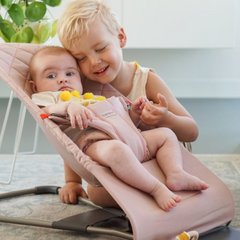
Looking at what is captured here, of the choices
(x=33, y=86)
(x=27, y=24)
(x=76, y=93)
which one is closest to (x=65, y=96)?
(x=76, y=93)

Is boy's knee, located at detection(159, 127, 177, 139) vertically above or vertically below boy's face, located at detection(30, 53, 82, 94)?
below

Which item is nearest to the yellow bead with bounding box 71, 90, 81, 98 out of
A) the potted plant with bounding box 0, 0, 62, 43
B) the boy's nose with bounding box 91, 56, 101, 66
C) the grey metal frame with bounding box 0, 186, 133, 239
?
the boy's nose with bounding box 91, 56, 101, 66

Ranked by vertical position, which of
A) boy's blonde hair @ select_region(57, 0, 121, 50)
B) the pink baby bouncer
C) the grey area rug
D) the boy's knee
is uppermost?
boy's blonde hair @ select_region(57, 0, 121, 50)

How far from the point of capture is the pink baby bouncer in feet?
3.49

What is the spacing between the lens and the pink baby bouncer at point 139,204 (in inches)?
41.9

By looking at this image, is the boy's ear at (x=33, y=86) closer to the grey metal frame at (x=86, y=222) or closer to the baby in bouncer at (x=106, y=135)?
the baby in bouncer at (x=106, y=135)

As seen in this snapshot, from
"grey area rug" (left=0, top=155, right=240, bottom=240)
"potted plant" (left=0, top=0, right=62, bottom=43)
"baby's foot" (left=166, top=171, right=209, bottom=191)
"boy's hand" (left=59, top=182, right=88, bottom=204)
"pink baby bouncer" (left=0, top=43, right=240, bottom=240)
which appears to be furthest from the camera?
"potted plant" (left=0, top=0, right=62, bottom=43)

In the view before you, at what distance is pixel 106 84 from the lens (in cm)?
152

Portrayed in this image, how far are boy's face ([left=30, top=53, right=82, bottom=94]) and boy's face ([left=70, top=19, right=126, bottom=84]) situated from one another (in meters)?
0.04

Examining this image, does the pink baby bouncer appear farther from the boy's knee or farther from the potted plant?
the potted plant

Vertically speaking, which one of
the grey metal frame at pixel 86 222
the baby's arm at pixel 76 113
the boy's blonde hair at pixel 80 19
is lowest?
the grey metal frame at pixel 86 222

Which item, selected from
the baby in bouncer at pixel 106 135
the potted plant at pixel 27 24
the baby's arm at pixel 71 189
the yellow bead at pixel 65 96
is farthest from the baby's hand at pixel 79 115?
the potted plant at pixel 27 24

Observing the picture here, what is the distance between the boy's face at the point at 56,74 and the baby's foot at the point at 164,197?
17.2 inches

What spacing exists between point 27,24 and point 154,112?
853mm
